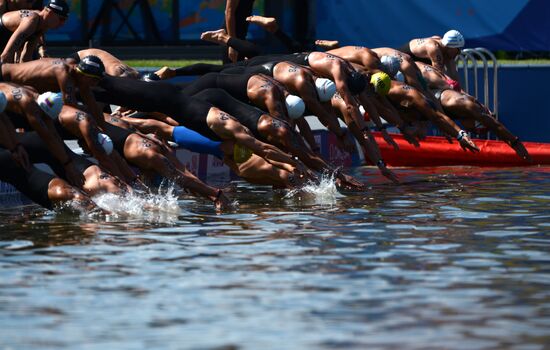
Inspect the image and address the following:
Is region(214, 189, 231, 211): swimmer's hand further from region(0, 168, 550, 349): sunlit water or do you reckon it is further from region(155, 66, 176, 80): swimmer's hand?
region(155, 66, 176, 80): swimmer's hand

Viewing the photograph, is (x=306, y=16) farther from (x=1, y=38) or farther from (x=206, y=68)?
(x=1, y=38)

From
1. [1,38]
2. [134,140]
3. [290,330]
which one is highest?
[1,38]

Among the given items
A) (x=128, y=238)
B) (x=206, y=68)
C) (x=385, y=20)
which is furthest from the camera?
(x=385, y=20)

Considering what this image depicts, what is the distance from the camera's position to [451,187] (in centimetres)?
1811

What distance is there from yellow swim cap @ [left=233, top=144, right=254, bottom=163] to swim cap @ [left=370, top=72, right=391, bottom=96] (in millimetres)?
2947

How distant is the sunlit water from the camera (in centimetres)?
920

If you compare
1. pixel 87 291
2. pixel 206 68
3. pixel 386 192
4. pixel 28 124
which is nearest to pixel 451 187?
pixel 386 192

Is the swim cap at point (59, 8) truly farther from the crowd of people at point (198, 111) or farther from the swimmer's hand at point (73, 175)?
the swimmer's hand at point (73, 175)

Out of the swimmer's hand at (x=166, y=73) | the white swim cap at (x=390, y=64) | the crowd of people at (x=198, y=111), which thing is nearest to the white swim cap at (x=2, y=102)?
the crowd of people at (x=198, y=111)

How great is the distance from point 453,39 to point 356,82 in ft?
12.0

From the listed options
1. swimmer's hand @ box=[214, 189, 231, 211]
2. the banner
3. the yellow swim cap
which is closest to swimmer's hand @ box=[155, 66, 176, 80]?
the yellow swim cap

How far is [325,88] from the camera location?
17562 mm

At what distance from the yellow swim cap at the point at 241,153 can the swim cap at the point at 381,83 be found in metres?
2.95

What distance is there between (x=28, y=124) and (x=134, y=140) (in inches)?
43.1
